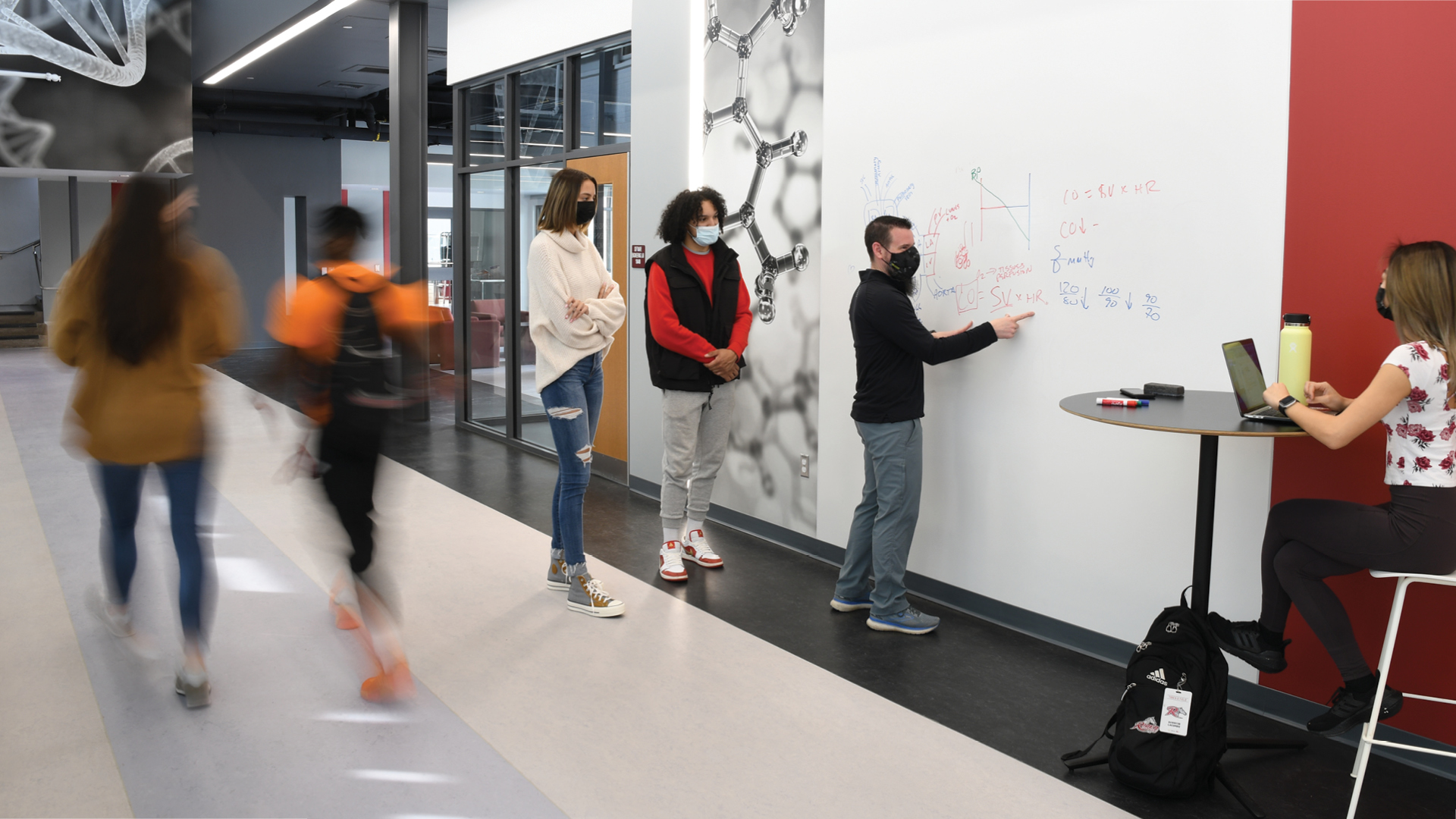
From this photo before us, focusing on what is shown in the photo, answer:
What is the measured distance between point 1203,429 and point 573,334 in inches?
77.4

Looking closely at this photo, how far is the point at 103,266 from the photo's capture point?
250cm

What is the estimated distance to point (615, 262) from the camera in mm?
5840

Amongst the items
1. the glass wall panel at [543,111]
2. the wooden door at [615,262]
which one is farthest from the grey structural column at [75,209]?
the wooden door at [615,262]

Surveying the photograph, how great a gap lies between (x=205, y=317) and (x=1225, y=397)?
2.74 meters

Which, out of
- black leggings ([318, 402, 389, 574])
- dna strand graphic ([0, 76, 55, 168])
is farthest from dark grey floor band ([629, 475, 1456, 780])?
dna strand graphic ([0, 76, 55, 168])

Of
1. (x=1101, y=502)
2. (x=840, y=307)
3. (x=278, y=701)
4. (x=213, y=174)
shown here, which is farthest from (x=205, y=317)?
(x=213, y=174)

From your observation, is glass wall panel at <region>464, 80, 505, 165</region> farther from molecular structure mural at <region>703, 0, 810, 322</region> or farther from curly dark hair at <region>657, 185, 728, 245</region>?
curly dark hair at <region>657, 185, 728, 245</region>

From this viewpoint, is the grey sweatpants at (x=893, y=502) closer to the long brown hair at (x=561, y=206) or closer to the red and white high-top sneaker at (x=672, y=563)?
the red and white high-top sneaker at (x=672, y=563)

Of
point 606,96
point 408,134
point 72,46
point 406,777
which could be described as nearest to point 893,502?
point 406,777

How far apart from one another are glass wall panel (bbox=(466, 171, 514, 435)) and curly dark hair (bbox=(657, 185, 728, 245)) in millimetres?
3310

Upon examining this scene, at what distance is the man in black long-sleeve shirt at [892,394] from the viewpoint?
3.31m

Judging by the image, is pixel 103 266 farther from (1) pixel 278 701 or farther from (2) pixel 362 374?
(1) pixel 278 701

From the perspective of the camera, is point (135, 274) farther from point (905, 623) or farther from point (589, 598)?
point (905, 623)

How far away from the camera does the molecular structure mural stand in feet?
14.4
